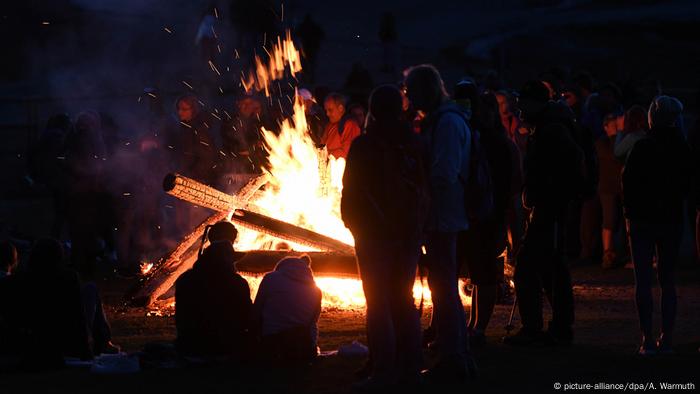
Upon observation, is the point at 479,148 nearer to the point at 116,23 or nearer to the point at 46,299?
the point at 46,299

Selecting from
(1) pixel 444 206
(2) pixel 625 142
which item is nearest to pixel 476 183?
(1) pixel 444 206

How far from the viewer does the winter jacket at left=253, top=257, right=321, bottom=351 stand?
10070mm

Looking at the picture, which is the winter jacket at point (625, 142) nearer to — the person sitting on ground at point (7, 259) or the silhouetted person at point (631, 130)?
the silhouetted person at point (631, 130)

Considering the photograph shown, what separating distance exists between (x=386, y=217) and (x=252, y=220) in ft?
17.5

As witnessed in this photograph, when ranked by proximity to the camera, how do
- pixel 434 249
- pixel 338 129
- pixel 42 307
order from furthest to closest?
pixel 338 129
pixel 42 307
pixel 434 249

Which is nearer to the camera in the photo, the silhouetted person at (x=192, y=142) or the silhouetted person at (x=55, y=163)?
the silhouetted person at (x=192, y=142)

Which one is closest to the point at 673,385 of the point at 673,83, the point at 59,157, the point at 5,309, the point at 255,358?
the point at 255,358

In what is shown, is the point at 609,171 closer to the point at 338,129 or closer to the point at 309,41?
the point at 338,129

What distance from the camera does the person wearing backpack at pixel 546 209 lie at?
10.4m

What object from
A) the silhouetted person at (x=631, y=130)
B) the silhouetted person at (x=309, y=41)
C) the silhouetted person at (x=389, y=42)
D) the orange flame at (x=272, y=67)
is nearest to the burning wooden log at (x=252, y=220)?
the silhouetted person at (x=631, y=130)

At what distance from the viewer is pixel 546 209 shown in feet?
34.1

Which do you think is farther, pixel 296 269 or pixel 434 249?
pixel 296 269

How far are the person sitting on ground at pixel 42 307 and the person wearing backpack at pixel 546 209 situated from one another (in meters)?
3.39

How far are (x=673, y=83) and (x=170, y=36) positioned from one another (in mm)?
20121
